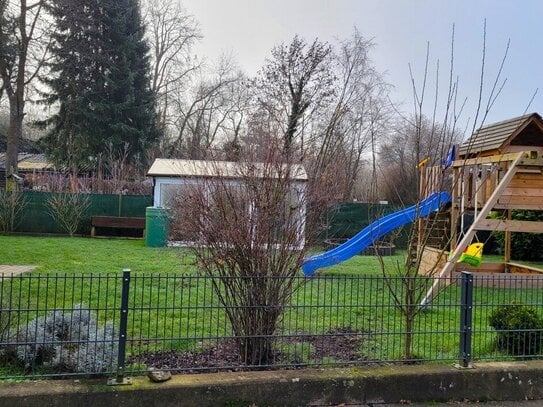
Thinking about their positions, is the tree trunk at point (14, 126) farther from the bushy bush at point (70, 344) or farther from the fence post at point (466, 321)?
the fence post at point (466, 321)

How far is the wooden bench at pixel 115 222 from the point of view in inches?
785

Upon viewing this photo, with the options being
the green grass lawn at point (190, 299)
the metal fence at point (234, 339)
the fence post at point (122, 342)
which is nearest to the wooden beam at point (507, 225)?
the green grass lawn at point (190, 299)

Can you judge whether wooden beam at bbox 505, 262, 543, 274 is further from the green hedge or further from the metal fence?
the green hedge

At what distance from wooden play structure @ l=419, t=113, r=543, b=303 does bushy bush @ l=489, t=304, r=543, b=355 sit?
109 inches

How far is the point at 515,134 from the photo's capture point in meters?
11.9

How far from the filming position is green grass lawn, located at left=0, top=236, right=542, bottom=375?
16.5 feet

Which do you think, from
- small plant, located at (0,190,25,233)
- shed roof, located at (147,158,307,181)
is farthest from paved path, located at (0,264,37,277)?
small plant, located at (0,190,25,233)

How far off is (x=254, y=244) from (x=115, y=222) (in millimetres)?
16322

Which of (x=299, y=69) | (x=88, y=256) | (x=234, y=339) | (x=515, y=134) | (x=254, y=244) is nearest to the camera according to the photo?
(x=254, y=244)

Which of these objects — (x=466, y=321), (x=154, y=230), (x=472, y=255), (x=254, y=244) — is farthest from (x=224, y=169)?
(x=154, y=230)

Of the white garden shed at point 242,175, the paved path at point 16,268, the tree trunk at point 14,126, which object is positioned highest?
the tree trunk at point 14,126

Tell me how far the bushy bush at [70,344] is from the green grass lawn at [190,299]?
17 centimetres

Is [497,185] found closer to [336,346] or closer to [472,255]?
[472,255]

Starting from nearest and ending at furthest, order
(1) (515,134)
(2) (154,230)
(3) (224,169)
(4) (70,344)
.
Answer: (4) (70,344), (3) (224,169), (1) (515,134), (2) (154,230)
